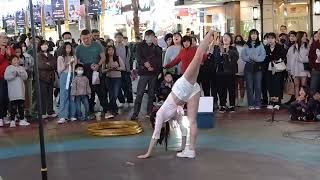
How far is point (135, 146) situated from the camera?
31.1 ft

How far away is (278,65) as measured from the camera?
43.8 ft

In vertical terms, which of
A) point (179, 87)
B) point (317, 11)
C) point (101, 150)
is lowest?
point (101, 150)

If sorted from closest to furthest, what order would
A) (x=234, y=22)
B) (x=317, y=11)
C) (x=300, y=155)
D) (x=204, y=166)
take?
(x=204, y=166), (x=300, y=155), (x=317, y=11), (x=234, y=22)

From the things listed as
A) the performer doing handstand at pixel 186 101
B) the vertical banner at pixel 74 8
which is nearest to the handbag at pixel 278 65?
the performer doing handstand at pixel 186 101

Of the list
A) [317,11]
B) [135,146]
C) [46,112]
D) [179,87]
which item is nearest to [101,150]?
[135,146]

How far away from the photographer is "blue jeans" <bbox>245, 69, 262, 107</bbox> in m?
13.4

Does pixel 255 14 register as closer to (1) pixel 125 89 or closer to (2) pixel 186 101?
(1) pixel 125 89

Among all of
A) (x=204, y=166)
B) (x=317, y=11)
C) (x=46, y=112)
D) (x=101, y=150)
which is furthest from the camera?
(x=317, y=11)

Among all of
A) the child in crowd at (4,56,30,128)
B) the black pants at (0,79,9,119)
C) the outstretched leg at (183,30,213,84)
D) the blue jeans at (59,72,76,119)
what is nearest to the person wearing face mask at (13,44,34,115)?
the child in crowd at (4,56,30,128)

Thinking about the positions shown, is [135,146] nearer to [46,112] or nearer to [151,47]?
[151,47]

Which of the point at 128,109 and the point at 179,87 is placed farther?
the point at 128,109

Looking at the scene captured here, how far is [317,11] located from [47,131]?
14.3 m

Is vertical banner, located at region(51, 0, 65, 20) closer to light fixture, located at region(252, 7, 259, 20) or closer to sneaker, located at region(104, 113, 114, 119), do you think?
light fixture, located at region(252, 7, 259, 20)

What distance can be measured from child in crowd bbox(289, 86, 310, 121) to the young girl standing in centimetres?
479
